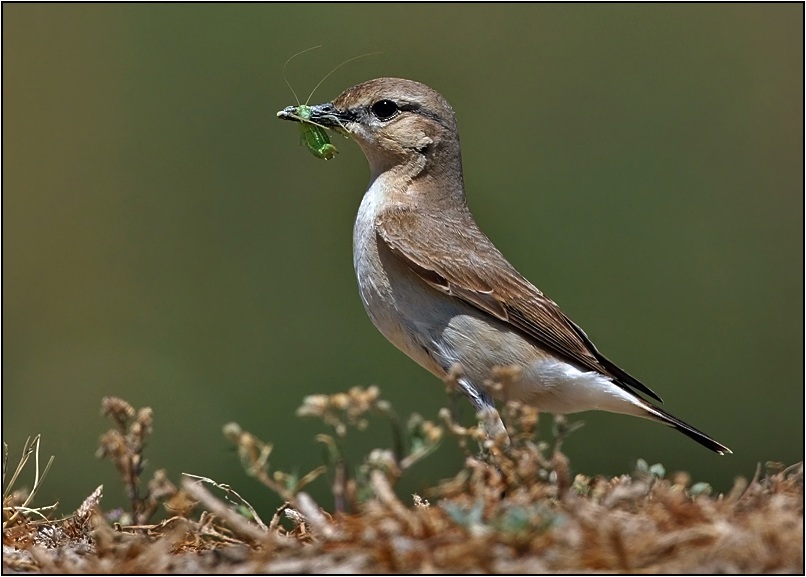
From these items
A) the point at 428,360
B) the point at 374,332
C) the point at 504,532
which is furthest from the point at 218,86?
the point at 504,532

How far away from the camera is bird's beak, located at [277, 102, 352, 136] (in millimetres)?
7129

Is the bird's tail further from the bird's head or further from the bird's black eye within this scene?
the bird's black eye

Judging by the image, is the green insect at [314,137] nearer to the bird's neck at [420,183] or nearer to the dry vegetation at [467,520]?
the bird's neck at [420,183]

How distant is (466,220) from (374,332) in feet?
10.6

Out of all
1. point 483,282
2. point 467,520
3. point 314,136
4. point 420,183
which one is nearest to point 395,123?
point 420,183

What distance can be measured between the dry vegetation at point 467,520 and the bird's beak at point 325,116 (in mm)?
3339

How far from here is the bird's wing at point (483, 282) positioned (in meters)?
6.25

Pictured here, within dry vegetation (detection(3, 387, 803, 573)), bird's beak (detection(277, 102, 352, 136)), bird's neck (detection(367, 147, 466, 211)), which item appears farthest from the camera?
bird's beak (detection(277, 102, 352, 136))

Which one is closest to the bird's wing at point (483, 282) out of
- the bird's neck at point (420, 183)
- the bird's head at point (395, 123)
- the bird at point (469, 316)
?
the bird at point (469, 316)

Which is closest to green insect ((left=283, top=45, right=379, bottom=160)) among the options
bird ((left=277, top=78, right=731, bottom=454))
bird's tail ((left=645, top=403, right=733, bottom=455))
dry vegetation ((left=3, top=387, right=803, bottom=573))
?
bird ((left=277, top=78, right=731, bottom=454))

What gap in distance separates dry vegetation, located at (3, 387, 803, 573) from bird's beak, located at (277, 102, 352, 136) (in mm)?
3339

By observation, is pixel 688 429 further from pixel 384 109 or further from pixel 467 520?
pixel 467 520

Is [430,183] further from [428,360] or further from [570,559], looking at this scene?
[570,559]

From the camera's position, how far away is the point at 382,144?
23.1 ft
